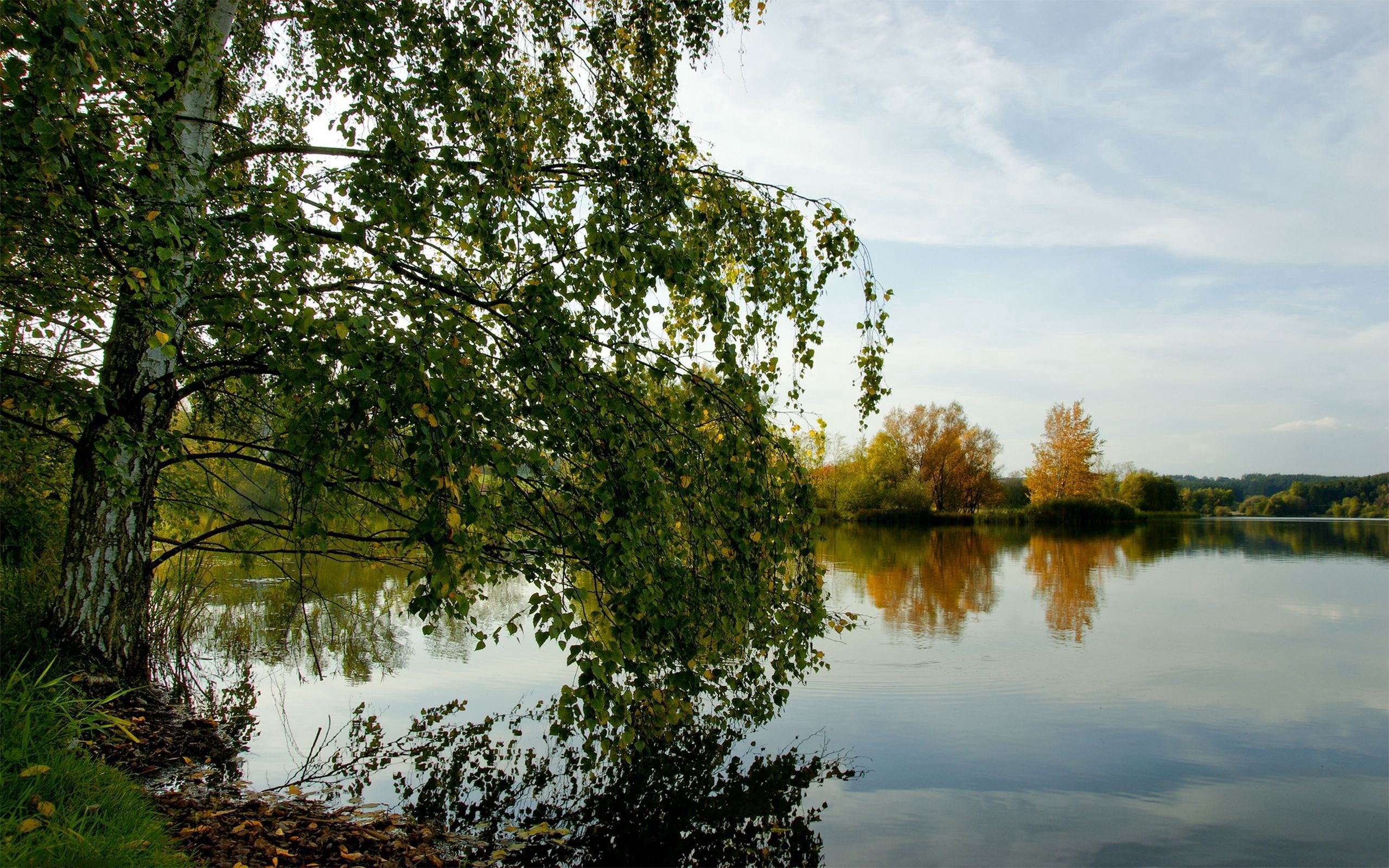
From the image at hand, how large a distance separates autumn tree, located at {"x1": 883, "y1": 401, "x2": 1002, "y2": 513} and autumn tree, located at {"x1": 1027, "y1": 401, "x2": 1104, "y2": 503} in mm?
2701

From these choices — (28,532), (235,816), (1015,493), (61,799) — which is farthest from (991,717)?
(1015,493)

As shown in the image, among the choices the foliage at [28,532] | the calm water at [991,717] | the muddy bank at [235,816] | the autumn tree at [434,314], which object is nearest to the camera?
the autumn tree at [434,314]

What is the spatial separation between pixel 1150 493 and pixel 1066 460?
11515mm

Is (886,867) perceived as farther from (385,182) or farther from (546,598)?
(385,182)

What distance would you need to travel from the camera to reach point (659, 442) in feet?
13.1

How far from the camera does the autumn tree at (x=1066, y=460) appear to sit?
43.6m

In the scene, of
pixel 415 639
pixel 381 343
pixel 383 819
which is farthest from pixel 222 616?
pixel 381 343

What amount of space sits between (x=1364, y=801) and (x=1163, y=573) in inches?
590

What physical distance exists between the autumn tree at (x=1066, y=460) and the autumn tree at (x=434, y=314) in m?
43.0

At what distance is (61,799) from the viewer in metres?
3.49

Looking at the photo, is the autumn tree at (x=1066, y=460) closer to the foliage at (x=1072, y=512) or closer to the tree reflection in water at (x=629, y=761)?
the foliage at (x=1072, y=512)

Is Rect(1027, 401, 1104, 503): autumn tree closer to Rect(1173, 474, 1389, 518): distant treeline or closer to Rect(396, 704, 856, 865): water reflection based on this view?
Rect(1173, 474, 1389, 518): distant treeline

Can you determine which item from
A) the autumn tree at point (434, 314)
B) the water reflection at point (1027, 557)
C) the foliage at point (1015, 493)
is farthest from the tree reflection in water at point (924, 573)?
the foliage at point (1015, 493)

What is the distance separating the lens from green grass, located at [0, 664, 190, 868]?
309cm
